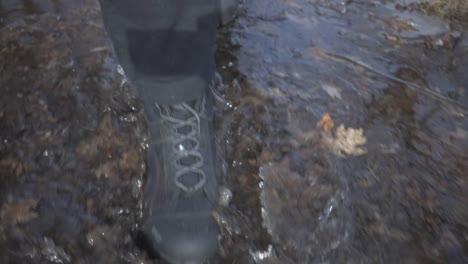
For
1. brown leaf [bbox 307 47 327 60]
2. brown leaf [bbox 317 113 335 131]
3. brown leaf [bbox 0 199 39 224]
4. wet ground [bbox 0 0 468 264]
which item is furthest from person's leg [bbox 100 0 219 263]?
brown leaf [bbox 307 47 327 60]

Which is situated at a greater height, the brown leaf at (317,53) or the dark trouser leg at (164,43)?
the dark trouser leg at (164,43)

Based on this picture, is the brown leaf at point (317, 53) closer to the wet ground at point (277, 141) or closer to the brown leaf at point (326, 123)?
the wet ground at point (277, 141)

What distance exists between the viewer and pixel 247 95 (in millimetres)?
1976

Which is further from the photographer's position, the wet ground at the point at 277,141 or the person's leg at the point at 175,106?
the wet ground at the point at 277,141

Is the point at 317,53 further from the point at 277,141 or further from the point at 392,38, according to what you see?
the point at 277,141

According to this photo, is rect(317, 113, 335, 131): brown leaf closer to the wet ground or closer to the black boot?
the wet ground

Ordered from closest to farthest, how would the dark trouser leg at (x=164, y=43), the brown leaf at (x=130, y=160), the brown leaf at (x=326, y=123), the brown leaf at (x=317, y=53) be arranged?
the dark trouser leg at (x=164, y=43), the brown leaf at (x=130, y=160), the brown leaf at (x=326, y=123), the brown leaf at (x=317, y=53)

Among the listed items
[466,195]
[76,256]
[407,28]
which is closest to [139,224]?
[76,256]

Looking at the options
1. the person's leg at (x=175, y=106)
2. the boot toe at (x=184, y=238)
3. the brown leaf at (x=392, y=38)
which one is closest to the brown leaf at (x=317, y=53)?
the brown leaf at (x=392, y=38)

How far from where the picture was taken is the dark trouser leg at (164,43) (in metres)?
1.19

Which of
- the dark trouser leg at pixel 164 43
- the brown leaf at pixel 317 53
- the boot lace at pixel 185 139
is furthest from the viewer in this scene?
the brown leaf at pixel 317 53

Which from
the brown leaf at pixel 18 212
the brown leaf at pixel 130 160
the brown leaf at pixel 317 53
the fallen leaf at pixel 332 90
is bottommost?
A: the brown leaf at pixel 18 212

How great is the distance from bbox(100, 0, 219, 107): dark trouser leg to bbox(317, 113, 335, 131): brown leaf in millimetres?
A: 736

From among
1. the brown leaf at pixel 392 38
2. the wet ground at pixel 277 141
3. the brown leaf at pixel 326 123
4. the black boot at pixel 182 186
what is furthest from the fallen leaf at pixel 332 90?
the black boot at pixel 182 186
